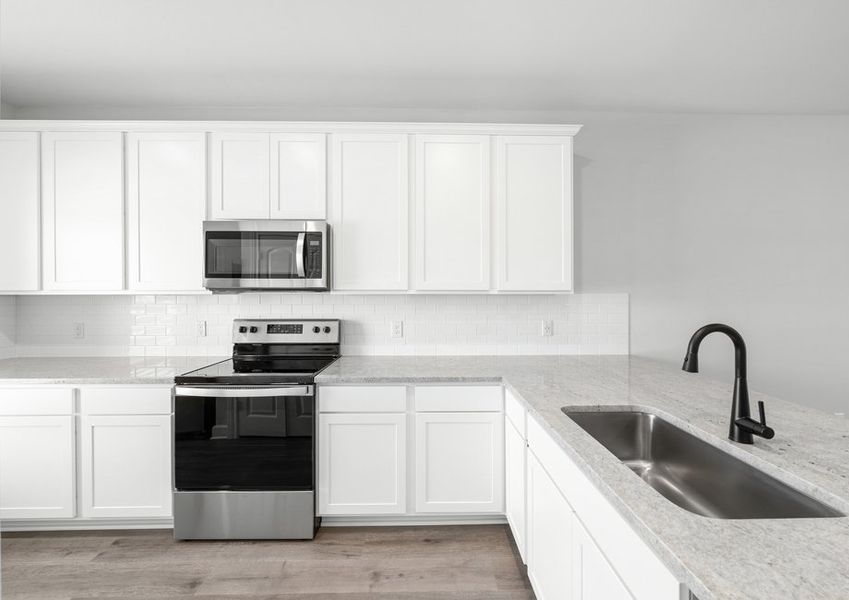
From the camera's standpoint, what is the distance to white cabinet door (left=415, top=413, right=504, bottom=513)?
2.60 meters

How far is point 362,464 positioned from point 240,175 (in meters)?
1.90

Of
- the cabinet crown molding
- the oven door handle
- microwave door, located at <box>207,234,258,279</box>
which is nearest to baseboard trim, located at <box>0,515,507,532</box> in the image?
the oven door handle

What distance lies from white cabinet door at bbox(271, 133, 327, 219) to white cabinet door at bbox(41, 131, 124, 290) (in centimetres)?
96

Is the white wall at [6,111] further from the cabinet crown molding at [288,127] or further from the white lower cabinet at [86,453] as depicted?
the white lower cabinet at [86,453]

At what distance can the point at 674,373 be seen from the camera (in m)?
2.63

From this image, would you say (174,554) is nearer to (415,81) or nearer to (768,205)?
(415,81)

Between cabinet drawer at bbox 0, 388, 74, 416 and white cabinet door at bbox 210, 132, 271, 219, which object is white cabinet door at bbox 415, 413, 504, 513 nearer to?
white cabinet door at bbox 210, 132, 271, 219

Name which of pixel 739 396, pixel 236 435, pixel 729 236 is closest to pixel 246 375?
pixel 236 435

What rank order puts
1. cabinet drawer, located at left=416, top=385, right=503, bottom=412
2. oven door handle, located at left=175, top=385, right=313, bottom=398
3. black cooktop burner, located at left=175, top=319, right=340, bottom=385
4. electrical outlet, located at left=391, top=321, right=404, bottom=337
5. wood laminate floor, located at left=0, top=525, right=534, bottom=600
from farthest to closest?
electrical outlet, located at left=391, top=321, right=404, bottom=337
black cooktop burner, located at left=175, top=319, right=340, bottom=385
cabinet drawer, located at left=416, top=385, right=503, bottom=412
oven door handle, located at left=175, top=385, right=313, bottom=398
wood laminate floor, located at left=0, top=525, right=534, bottom=600

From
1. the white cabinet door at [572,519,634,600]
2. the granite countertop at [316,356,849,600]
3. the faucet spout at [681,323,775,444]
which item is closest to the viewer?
the granite countertop at [316,356,849,600]

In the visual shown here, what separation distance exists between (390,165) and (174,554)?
2479mm

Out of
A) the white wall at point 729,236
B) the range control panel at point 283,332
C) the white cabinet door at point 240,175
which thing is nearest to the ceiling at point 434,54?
the white wall at point 729,236

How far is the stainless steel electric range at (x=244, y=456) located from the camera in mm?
2508

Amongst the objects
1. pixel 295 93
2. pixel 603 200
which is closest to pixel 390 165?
pixel 295 93
